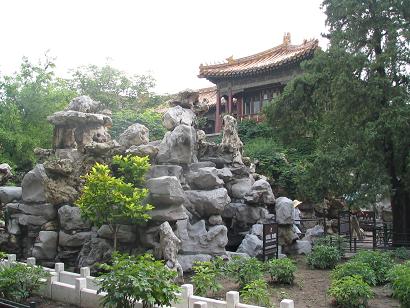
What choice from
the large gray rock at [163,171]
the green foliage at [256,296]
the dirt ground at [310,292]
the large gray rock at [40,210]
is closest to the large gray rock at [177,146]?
the large gray rock at [163,171]

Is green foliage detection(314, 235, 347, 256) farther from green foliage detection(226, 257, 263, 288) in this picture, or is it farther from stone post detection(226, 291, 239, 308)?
stone post detection(226, 291, 239, 308)

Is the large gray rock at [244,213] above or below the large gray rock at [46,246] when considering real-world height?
above

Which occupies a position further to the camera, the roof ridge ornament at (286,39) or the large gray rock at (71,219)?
the roof ridge ornament at (286,39)

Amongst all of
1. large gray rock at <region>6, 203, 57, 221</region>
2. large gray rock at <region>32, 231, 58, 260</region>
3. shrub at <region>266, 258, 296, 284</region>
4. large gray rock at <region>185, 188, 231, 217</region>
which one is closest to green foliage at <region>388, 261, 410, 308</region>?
shrub at <region>266, 258, 296, 284</region>

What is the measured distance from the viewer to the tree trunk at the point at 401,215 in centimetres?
1434

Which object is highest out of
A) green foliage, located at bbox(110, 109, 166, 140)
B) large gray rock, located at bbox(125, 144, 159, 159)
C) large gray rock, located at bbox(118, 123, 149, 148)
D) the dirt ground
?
green foliage, located at bbox(110, 109, 166, 140)

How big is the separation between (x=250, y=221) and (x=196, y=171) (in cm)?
247

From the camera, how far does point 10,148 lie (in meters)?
19.0

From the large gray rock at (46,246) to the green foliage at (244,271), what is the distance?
4.88 m

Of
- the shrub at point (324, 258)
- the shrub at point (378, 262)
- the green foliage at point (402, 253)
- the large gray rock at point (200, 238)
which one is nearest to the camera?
the shrub at point (378, 262)

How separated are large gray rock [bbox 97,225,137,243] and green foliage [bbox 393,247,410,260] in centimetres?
724

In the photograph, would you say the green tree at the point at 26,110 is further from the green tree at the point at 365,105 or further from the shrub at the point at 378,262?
the shrub at the point at 378,262

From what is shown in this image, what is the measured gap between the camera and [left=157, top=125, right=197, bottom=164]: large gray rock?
12320 mm

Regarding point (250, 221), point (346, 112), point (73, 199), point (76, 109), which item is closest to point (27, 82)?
point (76, 109)
